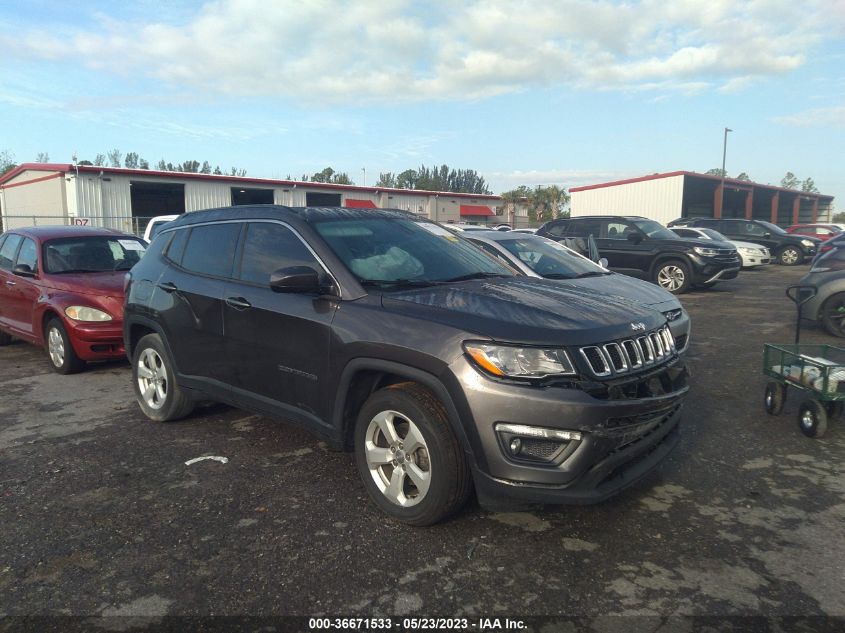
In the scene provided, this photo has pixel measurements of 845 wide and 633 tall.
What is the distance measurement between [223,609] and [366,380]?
135 cm

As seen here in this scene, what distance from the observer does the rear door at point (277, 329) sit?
3.77 m

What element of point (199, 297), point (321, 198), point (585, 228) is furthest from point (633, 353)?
point (321, 198)

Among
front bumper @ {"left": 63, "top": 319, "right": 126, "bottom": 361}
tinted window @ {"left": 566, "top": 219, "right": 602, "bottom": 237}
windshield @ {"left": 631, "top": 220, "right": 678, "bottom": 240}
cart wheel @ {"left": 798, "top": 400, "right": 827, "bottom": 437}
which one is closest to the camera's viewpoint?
cart wheel @ {"left": 798, "top": 400, "right": 827, "bottom": 437}

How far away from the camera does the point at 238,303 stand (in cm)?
430

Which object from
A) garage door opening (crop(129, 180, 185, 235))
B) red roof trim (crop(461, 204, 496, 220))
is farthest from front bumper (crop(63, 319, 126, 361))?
red roof trim (crop(461, 204, 496, 220))

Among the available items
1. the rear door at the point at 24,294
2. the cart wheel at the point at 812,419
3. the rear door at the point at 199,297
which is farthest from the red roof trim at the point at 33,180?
the cart wheel at the point at 812,419

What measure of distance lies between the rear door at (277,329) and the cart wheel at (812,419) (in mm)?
3553

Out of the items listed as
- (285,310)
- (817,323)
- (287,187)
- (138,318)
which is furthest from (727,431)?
(287,187)

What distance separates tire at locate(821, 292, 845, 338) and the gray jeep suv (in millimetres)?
6798

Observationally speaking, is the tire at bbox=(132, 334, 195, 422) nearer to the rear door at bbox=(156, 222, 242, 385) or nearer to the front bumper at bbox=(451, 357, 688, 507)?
the rear door at bbox=(156, 222, 242, 385)

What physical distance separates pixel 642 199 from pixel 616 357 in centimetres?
3686

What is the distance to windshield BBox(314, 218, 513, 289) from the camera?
392 cm

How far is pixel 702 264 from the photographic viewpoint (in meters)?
14.2

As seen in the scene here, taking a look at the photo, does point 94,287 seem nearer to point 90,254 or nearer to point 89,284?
point 89,284
